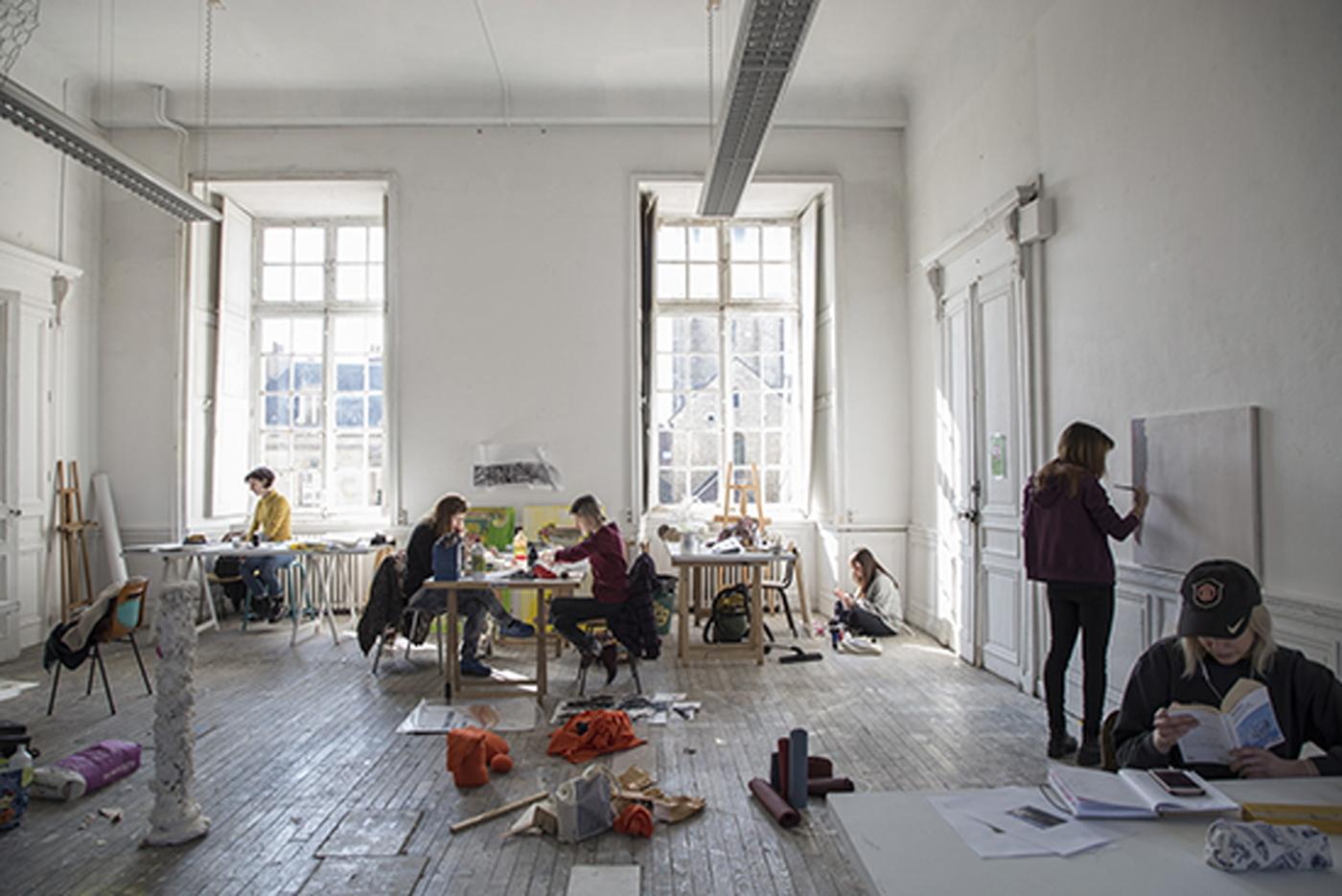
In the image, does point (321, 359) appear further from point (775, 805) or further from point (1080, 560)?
point (1080, 560)

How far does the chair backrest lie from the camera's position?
4810 millimetres

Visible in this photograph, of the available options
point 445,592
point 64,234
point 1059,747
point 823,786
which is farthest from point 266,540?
point 1059,747

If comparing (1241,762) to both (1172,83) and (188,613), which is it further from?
(188,613)

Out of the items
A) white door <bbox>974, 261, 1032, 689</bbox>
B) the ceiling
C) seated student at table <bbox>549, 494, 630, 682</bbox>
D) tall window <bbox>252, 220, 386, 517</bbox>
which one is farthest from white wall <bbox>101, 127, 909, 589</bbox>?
seated student at table <bbox>549, 494, 630, 682</bbox>

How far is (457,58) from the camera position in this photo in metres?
7.24

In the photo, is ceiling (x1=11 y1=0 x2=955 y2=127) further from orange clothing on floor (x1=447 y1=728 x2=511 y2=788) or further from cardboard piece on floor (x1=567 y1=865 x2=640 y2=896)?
cardboard piece on floor (x1=567 y1=865 x2=640 y2=896)

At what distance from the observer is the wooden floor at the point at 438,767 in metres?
3.00

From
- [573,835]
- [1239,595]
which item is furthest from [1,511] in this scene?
[1239,595]

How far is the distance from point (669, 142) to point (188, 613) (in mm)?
6117

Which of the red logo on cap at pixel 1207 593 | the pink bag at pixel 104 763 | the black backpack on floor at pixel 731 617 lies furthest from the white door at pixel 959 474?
the pink bag at pixel 104 763

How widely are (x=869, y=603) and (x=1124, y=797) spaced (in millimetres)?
5455

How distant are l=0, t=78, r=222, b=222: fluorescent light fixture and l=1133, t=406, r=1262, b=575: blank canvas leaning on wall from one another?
585cm

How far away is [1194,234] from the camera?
3730 mm

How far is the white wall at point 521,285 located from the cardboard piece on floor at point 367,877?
4.85 metres
